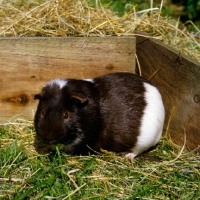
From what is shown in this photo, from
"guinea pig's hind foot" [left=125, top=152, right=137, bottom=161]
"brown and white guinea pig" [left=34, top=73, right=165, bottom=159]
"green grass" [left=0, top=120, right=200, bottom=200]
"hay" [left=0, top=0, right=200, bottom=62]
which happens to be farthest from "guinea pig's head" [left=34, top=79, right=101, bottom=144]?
"hay" [left=0, top=0, right=200, bottom=62]

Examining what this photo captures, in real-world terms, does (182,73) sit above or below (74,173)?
above

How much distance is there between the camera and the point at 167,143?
176 inches

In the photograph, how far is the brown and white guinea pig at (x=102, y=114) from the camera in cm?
383

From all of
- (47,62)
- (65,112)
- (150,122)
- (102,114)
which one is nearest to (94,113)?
(102,114)

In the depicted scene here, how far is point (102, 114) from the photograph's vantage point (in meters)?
4.10

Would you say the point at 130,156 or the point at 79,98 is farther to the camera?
the point at 130,156

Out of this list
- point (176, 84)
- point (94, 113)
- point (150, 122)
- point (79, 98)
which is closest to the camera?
point (79, 98)

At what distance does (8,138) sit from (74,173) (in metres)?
0.92

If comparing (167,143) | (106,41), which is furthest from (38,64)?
(167,143)

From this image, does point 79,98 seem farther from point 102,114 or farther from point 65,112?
point 102,114

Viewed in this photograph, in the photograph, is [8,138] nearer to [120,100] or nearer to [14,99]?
[14,99]

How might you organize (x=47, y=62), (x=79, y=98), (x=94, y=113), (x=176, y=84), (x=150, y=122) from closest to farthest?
(x=79, y=98), (x=94, y=113), (x=150, y=122), (x=176, y=84), (x=47, y=62)

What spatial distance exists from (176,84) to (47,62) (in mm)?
1207

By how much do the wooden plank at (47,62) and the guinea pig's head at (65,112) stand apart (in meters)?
0.53
